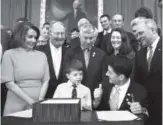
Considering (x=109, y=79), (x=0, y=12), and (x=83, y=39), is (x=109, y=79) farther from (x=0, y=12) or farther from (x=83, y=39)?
(x=0, y=12)

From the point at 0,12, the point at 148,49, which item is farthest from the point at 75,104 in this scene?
the point at 0,12

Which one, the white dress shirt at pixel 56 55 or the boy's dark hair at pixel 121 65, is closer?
the boy's dark hair at pixel 121 65

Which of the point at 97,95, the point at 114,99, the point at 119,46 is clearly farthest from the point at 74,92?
the point at 119,46

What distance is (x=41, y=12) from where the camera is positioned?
1768 millimetres

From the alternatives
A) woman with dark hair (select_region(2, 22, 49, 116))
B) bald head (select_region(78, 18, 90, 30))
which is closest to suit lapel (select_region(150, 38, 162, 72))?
bald head (select_region(78, 18, 90, 30))

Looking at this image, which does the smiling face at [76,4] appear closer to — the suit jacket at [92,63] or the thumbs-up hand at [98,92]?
the suit jacket at [92,63]

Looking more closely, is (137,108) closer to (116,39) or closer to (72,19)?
(116,39)

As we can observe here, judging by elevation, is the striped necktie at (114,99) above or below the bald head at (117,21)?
below

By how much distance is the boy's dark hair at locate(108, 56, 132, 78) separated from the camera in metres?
1.65

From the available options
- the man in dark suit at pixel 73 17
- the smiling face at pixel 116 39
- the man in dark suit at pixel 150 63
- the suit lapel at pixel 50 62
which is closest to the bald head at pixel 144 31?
the man in dark suit at pixel 150 63

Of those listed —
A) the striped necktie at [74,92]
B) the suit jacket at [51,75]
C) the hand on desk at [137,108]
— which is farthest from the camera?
the suit jacket at [51,75]

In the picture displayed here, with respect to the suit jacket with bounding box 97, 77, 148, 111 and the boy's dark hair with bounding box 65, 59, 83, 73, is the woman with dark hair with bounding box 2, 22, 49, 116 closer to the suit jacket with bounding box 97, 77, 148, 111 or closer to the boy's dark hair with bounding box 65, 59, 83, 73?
the boy's dark hair with bounding box 65, 59, 83, 73

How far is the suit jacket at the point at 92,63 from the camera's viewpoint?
1.74 m

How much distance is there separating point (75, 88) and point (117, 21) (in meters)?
0.63
